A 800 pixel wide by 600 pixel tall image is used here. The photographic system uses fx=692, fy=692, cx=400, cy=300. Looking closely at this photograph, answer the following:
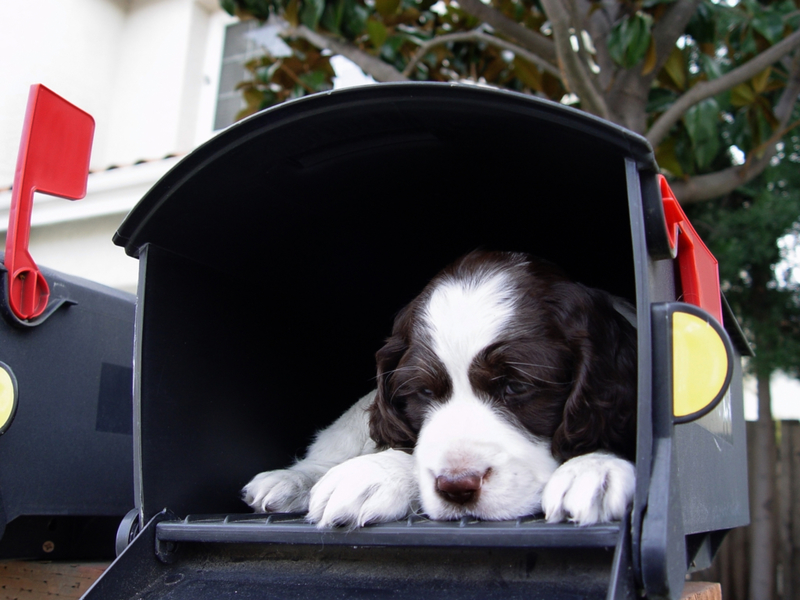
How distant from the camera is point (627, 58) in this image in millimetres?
3570

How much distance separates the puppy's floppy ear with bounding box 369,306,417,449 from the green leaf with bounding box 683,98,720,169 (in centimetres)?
227

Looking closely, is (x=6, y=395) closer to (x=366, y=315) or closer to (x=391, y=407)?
(x=391, y=407)

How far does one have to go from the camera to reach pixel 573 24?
360cm

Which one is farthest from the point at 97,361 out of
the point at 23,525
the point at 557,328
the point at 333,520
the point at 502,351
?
the point at 557,328

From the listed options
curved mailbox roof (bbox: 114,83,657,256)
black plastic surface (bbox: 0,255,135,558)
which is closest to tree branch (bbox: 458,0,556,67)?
curved mailbox roof (bbox: 114,83,657,256)

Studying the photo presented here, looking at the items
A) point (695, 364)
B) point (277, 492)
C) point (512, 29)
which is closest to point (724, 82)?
point (512, 29)

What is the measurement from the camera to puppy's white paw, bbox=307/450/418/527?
1599mm

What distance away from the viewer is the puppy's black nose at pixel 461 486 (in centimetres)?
170

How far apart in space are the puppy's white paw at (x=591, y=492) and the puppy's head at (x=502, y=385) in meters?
0.22

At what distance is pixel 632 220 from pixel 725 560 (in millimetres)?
4582

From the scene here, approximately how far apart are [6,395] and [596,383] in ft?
5.43

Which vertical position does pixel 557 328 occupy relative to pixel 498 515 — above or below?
above

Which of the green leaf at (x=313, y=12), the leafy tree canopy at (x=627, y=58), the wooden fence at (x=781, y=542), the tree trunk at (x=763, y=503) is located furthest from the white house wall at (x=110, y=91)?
the wooden fence at (x=781, y=542)

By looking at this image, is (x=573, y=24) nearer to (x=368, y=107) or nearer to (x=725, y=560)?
(x=368, y=107)
